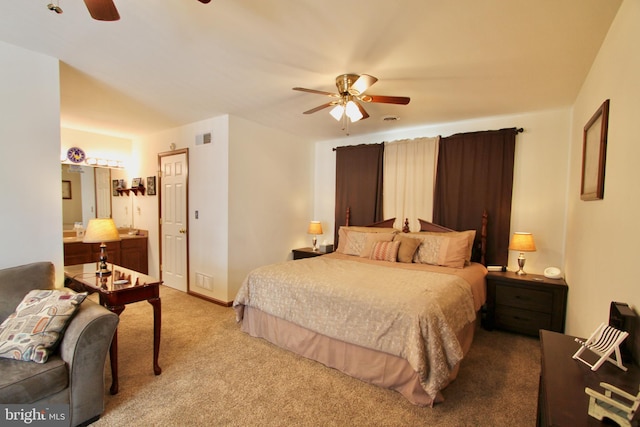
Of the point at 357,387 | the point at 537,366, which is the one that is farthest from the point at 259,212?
the point at 537,366

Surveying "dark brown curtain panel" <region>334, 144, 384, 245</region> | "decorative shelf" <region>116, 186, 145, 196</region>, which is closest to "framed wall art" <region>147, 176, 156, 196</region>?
"decorative shelf" <region>116, 186, 145, 196</region>

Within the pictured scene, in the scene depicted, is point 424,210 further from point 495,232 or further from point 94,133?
point 94,133

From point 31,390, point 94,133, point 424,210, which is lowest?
point 31,390

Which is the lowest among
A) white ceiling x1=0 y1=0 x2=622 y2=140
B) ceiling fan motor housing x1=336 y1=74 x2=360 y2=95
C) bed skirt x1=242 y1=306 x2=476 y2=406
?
bed skirt x1=242 y1=306 x2=476 y2=406

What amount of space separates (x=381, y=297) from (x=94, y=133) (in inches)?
202

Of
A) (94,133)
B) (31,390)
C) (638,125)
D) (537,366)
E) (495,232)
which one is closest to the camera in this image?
(638,125)

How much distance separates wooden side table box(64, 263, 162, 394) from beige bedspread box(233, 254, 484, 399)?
85cm

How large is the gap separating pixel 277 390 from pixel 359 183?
321 cm

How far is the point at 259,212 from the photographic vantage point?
4.31m

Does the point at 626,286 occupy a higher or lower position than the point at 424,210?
lower

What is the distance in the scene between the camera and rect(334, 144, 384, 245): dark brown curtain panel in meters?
4.50

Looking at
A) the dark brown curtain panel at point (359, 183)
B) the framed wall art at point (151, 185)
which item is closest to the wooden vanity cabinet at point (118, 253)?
the framed wall art at point (151, 185)

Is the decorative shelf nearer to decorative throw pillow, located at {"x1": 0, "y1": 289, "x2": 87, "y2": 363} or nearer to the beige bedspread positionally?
the beige bedspread

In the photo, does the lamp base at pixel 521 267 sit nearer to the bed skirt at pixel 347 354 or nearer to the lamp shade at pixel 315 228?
the bed skirt at pixel 347 354
